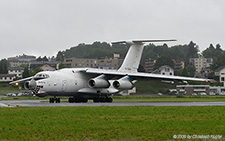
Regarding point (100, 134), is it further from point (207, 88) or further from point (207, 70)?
point (207, 70)

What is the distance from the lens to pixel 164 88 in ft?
277

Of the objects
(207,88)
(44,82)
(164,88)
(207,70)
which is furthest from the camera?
(207,70)

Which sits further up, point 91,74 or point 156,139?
point 91,74

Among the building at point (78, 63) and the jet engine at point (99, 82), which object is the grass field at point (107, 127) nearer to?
the jet engine at point (99, 82)

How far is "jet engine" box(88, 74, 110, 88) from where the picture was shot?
38.2m

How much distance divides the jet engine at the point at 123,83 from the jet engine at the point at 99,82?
79cm

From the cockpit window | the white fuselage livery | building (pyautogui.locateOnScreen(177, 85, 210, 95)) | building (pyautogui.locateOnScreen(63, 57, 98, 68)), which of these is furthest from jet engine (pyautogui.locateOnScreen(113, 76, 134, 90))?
building (pyautogui.locateOnScreen(63, 57, 98, 68))

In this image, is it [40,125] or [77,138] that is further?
[40,125]

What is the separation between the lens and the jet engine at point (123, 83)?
3869cm

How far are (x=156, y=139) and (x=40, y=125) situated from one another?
4.99 m

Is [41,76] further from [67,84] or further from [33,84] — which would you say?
[67,84]

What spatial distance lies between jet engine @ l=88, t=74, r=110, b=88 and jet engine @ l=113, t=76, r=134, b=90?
79 centimetres

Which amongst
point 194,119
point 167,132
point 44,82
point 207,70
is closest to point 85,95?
point 44,82

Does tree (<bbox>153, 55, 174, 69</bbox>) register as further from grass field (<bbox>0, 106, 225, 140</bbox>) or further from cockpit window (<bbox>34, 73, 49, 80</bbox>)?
grass field (<bbox>0, 106, 225, 140</bbox>)
